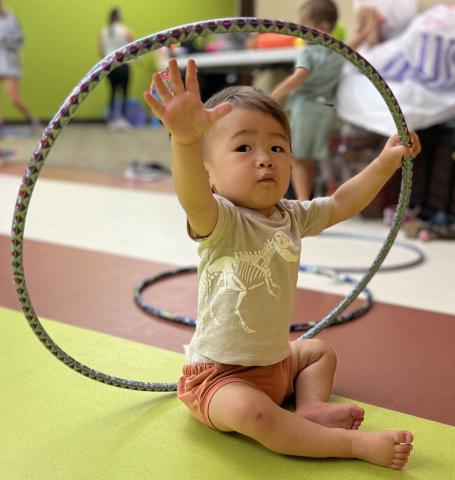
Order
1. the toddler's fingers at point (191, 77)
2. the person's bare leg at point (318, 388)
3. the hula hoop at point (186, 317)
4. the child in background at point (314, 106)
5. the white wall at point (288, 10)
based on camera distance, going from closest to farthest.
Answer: the toddler's fingers at point (191, 77)
the person's bare leg at point (318, 388)
the hula hoop at point (186, 317)
the child in background at point (314, 106)
the white wall at point (288, 10)

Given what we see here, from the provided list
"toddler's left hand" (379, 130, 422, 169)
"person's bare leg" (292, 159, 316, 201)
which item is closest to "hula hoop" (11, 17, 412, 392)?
"toddler's left hand" (379, 130, 422, 169)

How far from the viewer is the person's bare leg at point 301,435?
1.02 metres

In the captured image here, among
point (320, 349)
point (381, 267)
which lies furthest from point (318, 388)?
point (381, 267)

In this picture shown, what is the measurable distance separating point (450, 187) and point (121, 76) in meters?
6.47

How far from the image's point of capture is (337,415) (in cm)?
112

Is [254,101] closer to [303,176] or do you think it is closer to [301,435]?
[301,435]

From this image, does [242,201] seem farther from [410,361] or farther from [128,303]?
[128,303]

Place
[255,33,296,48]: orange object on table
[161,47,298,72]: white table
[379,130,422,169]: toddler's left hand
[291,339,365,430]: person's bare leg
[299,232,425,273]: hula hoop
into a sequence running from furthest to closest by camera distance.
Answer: [255,33,296,48]: orange object on table < [161,47,298,72]: white table < [299,232,425,273]: hula hoop < [379,130,422,169]: toddler's left hand < [291,339,365,430]: person's bare leg

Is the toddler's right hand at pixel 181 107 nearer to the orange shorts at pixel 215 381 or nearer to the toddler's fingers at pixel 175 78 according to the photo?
the toddler's fingers at pixel 175 78

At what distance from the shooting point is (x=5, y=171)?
464 centimetres

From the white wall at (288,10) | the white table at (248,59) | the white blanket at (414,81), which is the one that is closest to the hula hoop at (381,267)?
the white blanket at (414,81)

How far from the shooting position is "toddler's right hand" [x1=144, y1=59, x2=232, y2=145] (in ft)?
2.92

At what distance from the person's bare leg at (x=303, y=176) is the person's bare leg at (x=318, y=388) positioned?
1.52 meters

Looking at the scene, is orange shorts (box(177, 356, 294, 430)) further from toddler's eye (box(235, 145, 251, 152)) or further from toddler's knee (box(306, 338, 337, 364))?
toddler's eye (box(235, 145, 251, 152))
